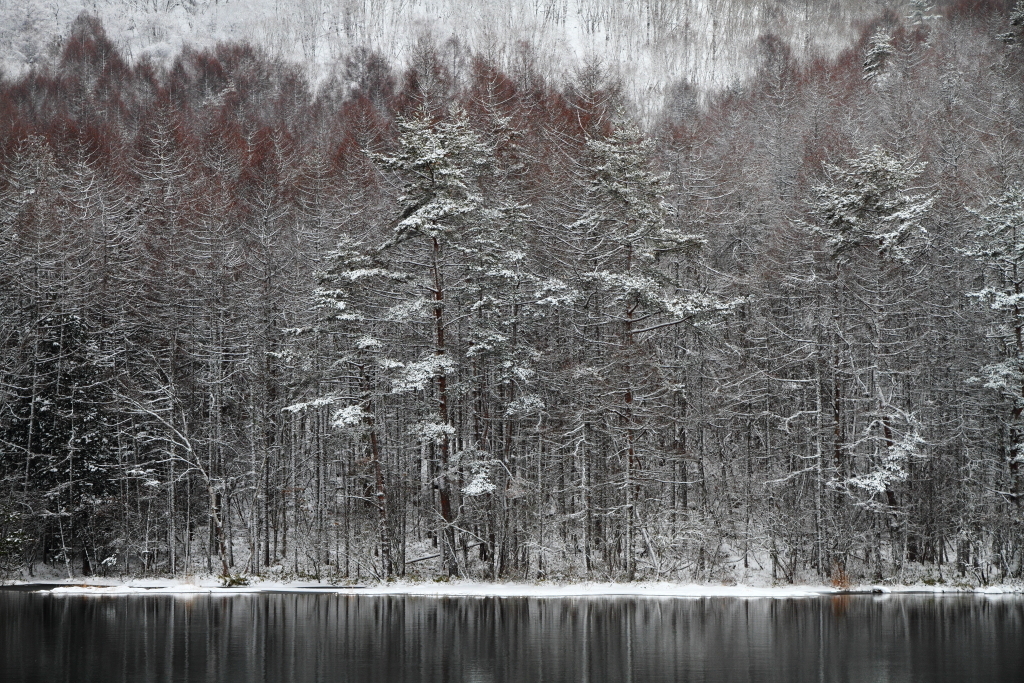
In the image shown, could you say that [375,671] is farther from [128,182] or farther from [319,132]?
[319,132]

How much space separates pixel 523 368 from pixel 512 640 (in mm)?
15874

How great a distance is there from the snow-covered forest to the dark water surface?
587cm

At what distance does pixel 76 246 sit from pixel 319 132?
27.8m

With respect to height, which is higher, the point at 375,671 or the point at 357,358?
the point at 357,358

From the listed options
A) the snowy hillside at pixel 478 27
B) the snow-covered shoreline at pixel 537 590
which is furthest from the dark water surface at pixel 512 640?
the snowy hillside at pixel 478 27

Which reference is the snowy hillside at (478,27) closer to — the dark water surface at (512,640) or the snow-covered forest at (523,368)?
the snow-covered forest at (523,368)

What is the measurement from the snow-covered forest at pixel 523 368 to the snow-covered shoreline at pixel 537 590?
130 cm

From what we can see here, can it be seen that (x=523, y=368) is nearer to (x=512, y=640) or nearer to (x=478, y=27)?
(x=512, y=640)

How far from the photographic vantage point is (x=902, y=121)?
5378cm

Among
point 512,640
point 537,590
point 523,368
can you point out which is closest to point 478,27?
point 523,368

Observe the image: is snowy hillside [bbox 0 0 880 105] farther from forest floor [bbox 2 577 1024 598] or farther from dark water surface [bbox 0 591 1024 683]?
dark water surface [bbox 0 591 1024 683]

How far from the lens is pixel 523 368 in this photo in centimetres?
3353

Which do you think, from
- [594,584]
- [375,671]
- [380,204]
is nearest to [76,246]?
[380,204]

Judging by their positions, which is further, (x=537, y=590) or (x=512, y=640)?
(x=537, y=590)
